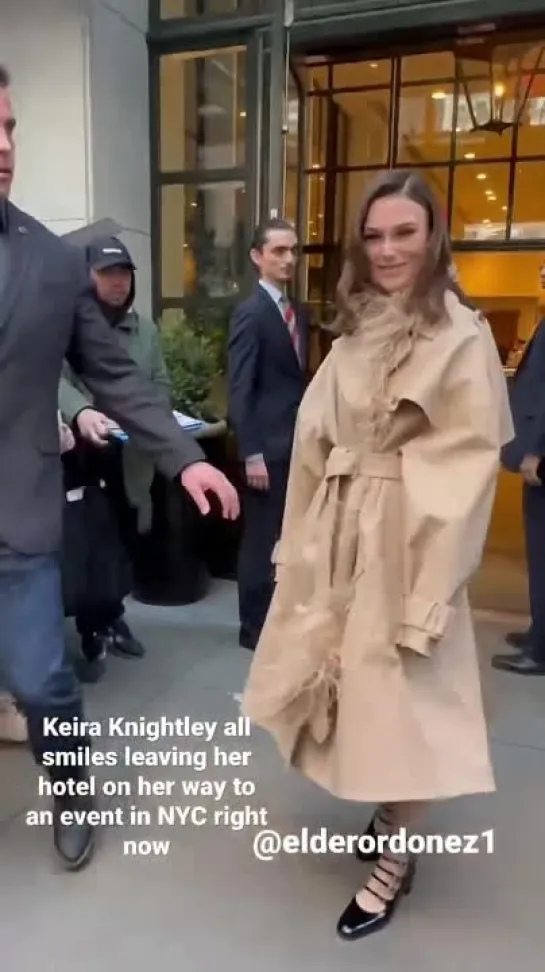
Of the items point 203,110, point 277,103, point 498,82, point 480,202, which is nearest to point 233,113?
point 203,110

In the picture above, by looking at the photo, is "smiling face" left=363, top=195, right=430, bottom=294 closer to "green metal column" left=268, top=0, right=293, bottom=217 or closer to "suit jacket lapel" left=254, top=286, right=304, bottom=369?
"suit jacket lapel" left=254, top=286, right=304, bottom=369

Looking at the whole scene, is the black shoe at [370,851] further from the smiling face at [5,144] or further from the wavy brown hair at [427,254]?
the smiling face at [5,144]

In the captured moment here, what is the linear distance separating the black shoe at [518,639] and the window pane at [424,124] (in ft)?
11.4

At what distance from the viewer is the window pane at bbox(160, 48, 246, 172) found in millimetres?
4973

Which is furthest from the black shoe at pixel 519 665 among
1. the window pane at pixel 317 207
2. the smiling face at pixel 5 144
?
the window pane at pixel 317 207

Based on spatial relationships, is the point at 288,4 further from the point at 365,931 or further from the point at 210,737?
the point at 365,931

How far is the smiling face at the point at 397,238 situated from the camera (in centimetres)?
205

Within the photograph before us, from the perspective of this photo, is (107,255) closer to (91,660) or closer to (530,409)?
(91,660)

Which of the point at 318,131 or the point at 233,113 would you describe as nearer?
the point at 233,113

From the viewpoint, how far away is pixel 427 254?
2074mm

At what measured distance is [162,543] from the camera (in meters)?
4.61

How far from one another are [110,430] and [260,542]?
0.88 metres

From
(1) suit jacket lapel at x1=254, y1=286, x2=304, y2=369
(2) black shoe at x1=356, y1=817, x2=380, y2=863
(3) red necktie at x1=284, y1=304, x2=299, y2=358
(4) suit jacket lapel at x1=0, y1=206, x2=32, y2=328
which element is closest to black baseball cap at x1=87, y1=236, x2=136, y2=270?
(1) suit jacket lapel at x1=254, y1=286, x2=304, y2=369

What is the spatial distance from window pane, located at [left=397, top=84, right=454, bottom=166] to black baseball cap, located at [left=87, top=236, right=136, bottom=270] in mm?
3226
